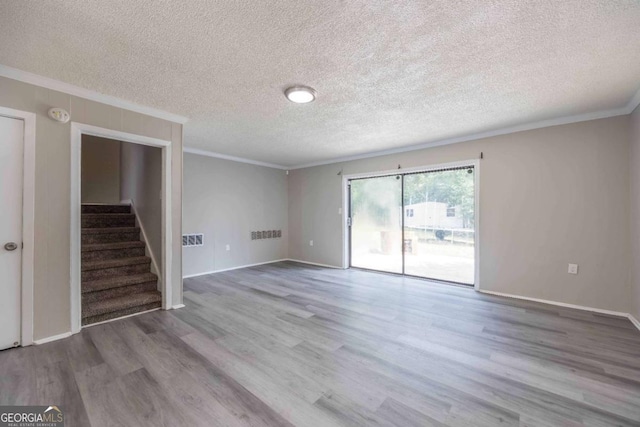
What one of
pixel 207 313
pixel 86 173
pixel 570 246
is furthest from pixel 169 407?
pixel 86 173

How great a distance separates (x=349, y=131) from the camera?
12.3 ft

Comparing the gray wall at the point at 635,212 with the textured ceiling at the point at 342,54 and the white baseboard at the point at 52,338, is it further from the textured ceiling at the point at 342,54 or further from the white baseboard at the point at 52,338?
the white baseboard at the point at 52,338

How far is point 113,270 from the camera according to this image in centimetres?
348

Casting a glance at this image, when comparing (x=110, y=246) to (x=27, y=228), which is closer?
(x=27, y=228)

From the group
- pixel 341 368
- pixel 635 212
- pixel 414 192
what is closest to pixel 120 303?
pixel 341 368

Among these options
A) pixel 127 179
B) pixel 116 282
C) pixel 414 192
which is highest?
pixel 127 179

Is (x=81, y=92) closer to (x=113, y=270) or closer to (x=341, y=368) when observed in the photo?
(x=113, y=270)

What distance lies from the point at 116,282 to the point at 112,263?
359mm

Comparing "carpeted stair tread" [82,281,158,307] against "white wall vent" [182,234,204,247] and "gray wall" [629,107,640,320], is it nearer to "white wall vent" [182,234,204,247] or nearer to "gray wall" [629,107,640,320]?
"white wall vent" [182,234,204,247]

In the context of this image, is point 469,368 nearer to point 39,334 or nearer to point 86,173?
point 39,334

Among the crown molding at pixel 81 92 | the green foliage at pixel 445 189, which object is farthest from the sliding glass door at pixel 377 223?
the crown molding at pixel 81 92

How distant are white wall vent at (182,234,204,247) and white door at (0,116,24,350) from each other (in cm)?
244

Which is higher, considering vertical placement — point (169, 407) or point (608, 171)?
point (608, 171)

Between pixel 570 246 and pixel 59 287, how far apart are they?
5650 millimetres
